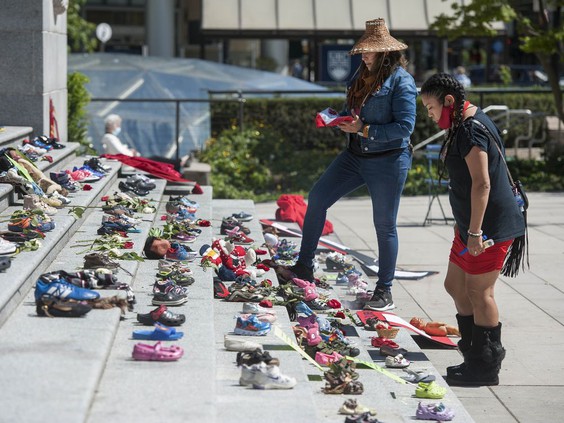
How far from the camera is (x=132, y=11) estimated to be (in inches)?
2200

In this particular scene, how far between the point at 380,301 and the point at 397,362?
147 cm

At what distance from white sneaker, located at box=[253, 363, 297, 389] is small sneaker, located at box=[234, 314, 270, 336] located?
→ 1.01 meters

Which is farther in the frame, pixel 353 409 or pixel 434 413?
pixel 434 413

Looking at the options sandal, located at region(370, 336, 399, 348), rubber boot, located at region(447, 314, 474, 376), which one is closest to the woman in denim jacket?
sandal, located at region(370, 336, 399, 348)

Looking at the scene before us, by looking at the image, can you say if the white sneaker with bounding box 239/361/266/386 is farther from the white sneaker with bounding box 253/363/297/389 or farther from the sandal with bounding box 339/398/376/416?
the sandal with bounding box 339/398/376/416

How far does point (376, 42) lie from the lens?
7.93 meters

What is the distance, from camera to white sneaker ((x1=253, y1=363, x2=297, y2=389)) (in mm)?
5145

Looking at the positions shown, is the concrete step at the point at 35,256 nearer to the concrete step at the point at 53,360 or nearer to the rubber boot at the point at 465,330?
the concrete step at the point at 53,360

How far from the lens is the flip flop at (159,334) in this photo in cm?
545

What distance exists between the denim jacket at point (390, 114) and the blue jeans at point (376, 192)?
0.32 ft

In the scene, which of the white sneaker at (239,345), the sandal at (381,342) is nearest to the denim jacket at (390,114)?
the sandal at (381,342)

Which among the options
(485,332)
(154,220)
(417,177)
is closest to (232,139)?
(417,177)

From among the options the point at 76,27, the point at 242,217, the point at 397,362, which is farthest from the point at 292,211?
the point at 76,27

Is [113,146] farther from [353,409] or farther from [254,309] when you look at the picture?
[353,409]
